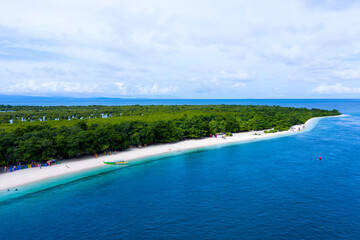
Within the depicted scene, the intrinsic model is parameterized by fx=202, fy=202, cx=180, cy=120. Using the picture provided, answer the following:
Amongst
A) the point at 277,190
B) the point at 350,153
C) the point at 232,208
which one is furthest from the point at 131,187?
the point at 350,153

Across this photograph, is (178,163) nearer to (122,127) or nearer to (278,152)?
(122,127)

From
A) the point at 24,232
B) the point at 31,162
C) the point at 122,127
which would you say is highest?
the point at 122,127

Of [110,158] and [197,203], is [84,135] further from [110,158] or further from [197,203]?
[197,203]

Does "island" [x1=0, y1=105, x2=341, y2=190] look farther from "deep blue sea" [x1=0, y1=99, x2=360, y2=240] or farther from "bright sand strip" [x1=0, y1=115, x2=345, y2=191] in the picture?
"deep blue sea" [x1=0, y1=99, x2=360, y2=240]

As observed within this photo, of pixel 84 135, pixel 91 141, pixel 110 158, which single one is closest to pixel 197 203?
pixel 110 158

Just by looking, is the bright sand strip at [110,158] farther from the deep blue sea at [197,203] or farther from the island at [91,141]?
the deep blue sea at [197,203]

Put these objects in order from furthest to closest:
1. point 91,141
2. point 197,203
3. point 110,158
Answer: point 110,158, point 91,141, point 197,203
